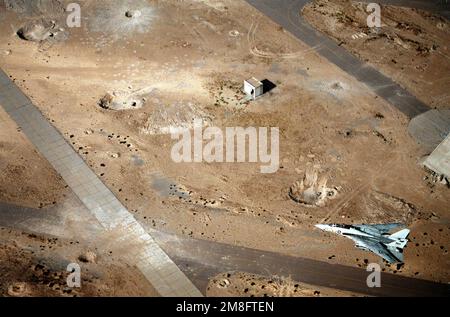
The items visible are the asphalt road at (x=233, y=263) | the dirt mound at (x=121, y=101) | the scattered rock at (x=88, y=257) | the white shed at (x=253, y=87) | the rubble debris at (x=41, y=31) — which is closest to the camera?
the asphalt road at (x=233, y=263)

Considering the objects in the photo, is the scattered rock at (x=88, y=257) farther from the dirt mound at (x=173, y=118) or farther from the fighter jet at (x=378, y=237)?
the fighter jet at (x=378, y=237)

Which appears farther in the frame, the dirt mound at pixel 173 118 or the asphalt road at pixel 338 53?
the asphalt road at pixel 338 53

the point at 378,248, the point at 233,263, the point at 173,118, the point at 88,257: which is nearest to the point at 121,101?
the point at 173,118

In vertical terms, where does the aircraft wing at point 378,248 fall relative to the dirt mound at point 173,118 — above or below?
below

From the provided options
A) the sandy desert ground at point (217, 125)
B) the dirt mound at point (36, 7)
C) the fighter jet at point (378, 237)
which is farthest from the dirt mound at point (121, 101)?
the fighter jet at point (378, 237)

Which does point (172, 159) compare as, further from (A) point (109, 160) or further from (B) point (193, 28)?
(B) point (193, 28)

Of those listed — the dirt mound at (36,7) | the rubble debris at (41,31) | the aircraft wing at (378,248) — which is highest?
the dirt mound at (36,7)
